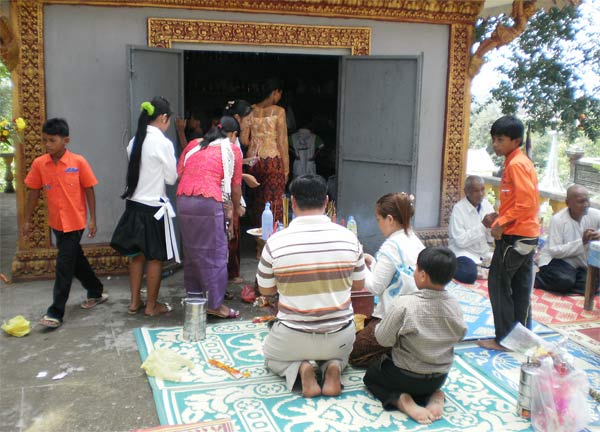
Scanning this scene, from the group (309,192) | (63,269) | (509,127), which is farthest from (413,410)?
(63,269)

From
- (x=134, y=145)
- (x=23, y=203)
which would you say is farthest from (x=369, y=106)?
(x=23, y=203)

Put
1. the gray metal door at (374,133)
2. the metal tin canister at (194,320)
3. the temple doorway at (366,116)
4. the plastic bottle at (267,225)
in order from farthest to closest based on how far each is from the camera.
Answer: the gray metal door at (374,133), the temple doorway at (366,116), the plastic bottle at (267,225), the metal tin canister at (194,320)

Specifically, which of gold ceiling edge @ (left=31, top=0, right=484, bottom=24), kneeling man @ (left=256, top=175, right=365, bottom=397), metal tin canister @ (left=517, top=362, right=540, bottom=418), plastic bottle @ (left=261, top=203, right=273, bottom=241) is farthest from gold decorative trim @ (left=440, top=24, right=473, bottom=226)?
metal tin canister @ (left=517, top=362, right=540, bottom=418)

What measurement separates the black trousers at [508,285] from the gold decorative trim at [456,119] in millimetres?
3122

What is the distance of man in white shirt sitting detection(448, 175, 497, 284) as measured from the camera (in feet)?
20.7

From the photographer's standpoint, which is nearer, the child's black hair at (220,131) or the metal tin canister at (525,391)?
the metal tin canister at (525,391)

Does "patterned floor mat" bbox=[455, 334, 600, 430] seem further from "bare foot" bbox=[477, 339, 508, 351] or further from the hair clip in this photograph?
the hair clip

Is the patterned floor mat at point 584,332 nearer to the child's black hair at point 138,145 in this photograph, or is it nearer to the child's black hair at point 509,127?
the child's black hair at point 509,127

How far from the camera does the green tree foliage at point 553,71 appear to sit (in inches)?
401

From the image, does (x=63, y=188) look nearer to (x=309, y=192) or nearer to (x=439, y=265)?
(x=309, y=192)

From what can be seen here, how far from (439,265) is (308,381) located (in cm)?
106

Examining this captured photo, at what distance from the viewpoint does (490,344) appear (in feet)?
15.0

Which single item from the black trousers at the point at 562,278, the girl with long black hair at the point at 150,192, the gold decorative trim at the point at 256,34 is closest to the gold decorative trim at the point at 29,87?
the gold decorative trim at the point at 256,34

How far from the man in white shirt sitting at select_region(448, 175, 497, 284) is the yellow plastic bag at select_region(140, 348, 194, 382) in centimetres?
327
